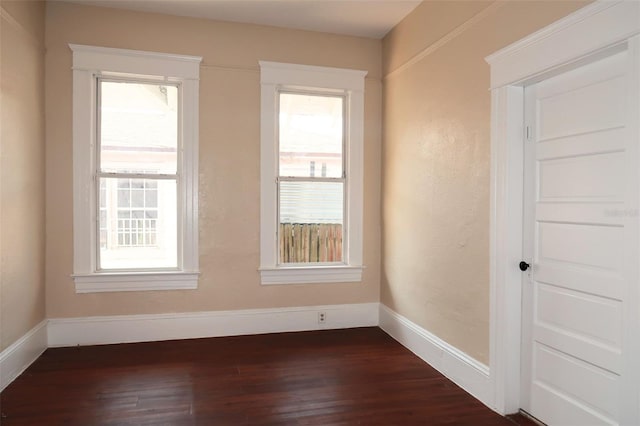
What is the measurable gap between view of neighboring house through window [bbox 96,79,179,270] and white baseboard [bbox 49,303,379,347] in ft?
1.65

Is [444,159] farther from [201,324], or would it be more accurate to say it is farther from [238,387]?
[201,324]

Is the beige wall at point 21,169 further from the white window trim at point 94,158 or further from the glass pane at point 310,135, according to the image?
the glass pane at point 310,135

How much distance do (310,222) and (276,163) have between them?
68 centimetres

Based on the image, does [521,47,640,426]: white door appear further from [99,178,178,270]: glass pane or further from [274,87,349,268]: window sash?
[99,178,178,270]: glass pane

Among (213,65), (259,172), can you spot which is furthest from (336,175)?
(213,65)

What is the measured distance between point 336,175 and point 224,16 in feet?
5.94

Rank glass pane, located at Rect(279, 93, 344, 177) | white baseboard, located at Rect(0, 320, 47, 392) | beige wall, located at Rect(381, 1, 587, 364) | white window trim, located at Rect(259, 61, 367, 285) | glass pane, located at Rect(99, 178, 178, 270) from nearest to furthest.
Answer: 1. beige wall, located at Rect(381, 1, 587, 364)
2. white baseboard, located at Rect(0, 320, 47, 392)
3. glass pane, located at Rect(99, 178, 178, 270)
4. white window trim, located at Rect(259, 61, 367, 285)
5. glass pane, located at Rect(279, 93, 344, 177)

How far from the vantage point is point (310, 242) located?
413cm

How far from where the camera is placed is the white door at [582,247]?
182 centimetres

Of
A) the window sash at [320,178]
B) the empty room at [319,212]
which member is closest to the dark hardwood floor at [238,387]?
the empty room at [319,212]

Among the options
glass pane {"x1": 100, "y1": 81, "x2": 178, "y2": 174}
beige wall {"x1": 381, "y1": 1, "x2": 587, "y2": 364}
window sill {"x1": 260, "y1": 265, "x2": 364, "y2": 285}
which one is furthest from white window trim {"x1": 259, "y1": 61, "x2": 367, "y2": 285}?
glass pane {"x1": 100, "y1": 81, "x2": 178, "y2": 174}

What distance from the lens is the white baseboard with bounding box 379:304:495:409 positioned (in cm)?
266

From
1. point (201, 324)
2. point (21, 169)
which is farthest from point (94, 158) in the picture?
point (201, 324)

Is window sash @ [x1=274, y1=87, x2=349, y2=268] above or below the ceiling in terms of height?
below
